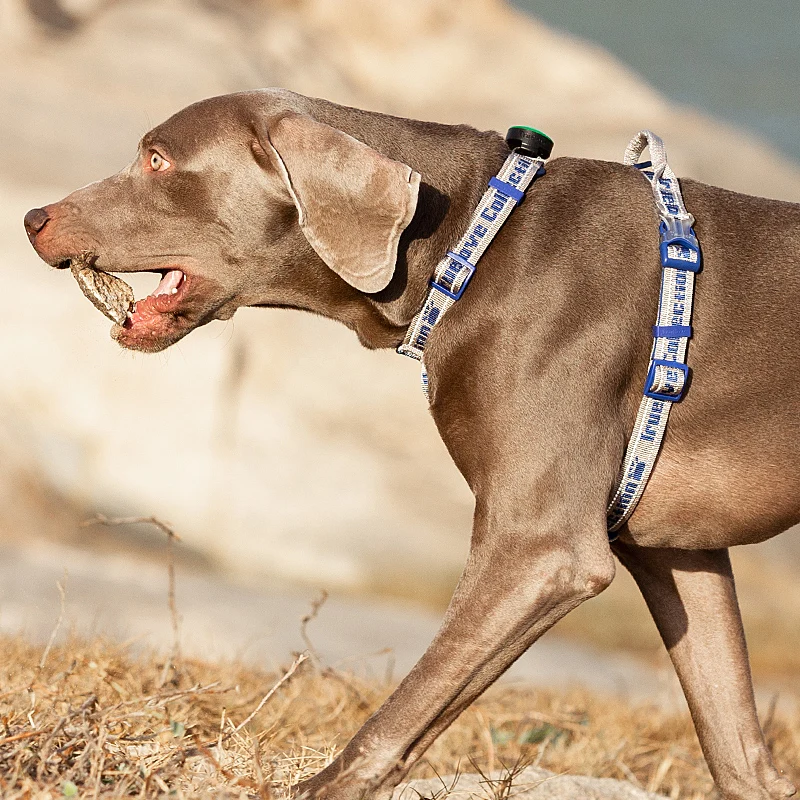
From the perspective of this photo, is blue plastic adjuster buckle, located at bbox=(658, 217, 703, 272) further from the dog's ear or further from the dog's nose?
the dog's nose

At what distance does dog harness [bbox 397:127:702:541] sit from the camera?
120 inches

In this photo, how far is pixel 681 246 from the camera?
308 cm

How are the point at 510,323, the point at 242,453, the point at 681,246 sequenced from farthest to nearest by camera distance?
the point at 242,453, the point at 681,246, the point at 510,323

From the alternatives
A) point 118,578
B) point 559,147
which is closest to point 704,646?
point 118,578

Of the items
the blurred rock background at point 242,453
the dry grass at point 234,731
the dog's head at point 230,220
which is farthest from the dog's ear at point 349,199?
the blurred rock background at point 242,453

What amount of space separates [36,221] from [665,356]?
1752mm

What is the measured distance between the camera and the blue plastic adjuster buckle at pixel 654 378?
303 cm

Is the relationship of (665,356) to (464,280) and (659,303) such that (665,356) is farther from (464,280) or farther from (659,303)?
(464,280)

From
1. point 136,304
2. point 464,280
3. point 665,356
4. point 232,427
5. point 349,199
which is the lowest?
point 232,427

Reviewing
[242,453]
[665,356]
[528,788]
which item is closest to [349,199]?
[665,356]

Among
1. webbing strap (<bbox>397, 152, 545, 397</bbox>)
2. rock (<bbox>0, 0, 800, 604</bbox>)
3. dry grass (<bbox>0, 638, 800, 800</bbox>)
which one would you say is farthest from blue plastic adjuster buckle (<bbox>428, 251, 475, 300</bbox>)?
rock (<bbox>0, 0, 800, 604</bbox>)

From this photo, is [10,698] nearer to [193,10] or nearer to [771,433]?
[771,433]

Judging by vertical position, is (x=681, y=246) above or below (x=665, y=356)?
above

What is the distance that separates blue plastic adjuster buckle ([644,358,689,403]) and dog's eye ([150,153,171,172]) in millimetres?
1376
